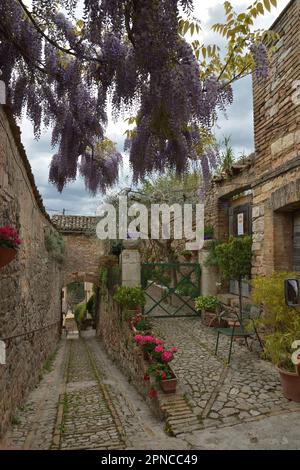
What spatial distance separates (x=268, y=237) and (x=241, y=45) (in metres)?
2.44

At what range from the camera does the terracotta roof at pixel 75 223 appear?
11.3 m

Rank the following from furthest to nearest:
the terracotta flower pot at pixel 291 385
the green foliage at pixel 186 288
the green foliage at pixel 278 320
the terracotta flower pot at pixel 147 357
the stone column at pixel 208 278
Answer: the green foliage at pixel 186 288
the stone column at pixel 208 278
the terracotta flower pot at pixel 147 357
the green foliage at pixel 278 320
the terracotta flower pot at pixel 291 385

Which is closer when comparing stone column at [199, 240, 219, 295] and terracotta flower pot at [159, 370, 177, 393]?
terracotta flower pot at [159, 370, 177, 393]

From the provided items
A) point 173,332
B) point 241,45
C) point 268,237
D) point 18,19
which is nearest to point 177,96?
point 241,45

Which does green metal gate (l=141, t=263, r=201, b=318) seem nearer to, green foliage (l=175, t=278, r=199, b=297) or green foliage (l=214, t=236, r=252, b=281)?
green foliage (l=175, t=278, r=199, b=297)

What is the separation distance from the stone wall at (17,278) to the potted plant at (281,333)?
109 inches

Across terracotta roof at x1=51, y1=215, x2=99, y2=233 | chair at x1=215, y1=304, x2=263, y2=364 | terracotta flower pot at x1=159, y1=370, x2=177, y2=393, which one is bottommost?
terracotta flower pot at x1=159, y1=370, x2=177, y2=393

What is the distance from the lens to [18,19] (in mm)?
2559

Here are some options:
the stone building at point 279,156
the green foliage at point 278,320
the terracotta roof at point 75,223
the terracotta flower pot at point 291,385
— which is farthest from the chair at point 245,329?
the terracotta roof at point 75,223

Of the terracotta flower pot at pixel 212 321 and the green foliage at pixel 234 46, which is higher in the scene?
the green foliage at pixel 234 46

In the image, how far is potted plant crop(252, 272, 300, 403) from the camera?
9.84 feet

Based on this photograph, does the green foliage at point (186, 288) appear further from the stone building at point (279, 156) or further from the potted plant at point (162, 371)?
the potted plant at point (162, 371)

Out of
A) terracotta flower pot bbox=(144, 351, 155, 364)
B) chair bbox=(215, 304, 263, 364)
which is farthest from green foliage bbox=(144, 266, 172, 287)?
terracotta flower pot bbox=(144, 351, 155, 364)

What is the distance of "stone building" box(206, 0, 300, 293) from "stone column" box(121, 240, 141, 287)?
8.99ft
